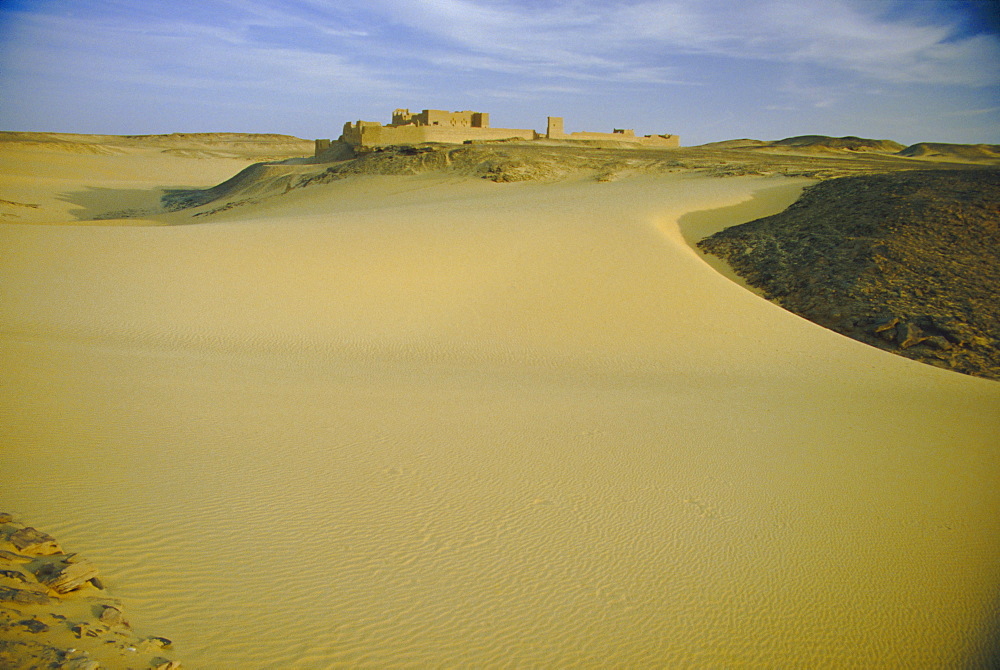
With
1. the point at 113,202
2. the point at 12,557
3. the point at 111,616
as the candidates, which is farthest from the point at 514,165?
the point at 113,202

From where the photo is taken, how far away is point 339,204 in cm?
2267

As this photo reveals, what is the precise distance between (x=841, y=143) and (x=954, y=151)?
831 centimetres

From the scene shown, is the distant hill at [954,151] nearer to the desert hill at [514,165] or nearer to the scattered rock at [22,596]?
the desert hill at [514,165]

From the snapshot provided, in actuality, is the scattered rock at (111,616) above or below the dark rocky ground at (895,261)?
below

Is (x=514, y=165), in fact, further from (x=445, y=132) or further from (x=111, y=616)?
(x=111, y=616)

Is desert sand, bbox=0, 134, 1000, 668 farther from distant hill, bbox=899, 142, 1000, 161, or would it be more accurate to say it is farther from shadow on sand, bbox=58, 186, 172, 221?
distant hill, bbox=899, 142, 1000, 161

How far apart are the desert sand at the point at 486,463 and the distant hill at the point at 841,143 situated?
3732 cm

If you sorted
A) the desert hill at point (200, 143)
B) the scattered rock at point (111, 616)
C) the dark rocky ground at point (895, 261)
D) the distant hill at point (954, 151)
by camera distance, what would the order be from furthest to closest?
the desert hill at point (200, 143), the distant hill at point (954, 151), the dark rocky ground at point (895, 261), the scattered rock at point (111, 616)

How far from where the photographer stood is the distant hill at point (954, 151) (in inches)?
1616

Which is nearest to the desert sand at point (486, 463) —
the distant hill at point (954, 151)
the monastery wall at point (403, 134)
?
the monastery wall at point (403, 134)

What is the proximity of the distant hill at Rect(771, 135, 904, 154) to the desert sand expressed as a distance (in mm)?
37317

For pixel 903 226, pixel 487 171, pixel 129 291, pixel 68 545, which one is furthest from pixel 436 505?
pixel 487 171

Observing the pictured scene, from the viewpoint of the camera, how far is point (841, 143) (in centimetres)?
4325

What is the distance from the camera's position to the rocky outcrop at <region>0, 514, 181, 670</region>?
2.65 meters
